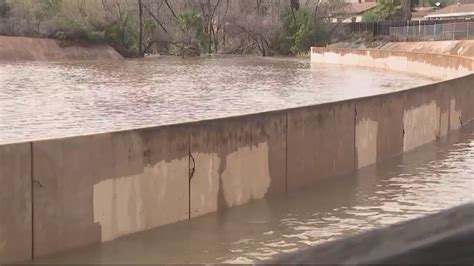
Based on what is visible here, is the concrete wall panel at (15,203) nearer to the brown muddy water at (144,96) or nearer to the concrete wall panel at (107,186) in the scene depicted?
the concrete wall panel at (107,186)

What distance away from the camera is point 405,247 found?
8.61 feet

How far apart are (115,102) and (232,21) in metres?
64.1

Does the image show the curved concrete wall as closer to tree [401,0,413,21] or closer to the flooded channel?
the flooded channel

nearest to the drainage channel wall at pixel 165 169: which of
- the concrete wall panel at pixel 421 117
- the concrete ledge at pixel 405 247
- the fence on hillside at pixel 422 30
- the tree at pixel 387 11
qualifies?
the concrete wall panel at pixel 421 117

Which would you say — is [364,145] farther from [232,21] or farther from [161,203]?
[232,21]

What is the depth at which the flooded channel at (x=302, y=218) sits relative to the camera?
346 inches

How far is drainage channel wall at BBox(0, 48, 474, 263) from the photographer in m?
8.21

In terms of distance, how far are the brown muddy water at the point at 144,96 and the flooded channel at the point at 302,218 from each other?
7.60 metres

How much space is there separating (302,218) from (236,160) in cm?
130

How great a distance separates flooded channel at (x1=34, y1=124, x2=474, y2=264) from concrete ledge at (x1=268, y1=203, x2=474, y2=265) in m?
5.84

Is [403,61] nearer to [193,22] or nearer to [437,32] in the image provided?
[437,32]

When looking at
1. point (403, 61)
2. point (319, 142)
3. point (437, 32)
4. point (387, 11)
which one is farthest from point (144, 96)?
point (387, 11)

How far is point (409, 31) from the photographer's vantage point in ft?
259

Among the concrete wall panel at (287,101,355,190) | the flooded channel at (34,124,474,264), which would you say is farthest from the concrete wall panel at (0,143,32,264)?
the concrete wall panel at (287,101,355,190)
